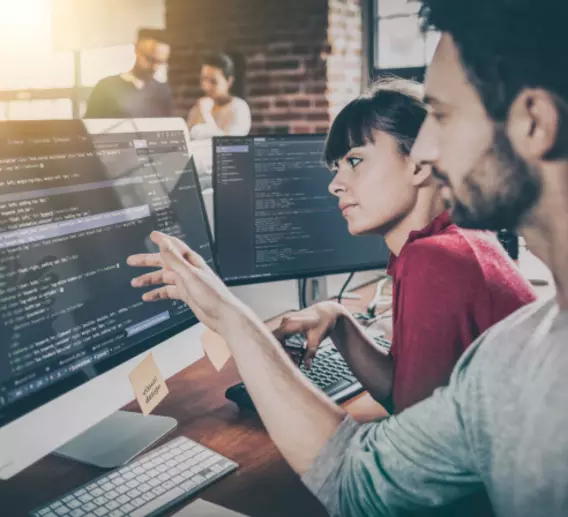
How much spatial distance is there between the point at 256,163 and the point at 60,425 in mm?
774

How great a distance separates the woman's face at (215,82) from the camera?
4.19 meters

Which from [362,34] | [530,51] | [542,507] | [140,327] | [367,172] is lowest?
[542,507]

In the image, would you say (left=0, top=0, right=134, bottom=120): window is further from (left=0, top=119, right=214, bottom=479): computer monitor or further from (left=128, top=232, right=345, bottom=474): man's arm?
(left=128, top=232, right=345, bottom=474): man's arm

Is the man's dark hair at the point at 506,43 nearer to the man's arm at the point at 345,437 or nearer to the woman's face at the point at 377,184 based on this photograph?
the man's arm at the point at 345,437

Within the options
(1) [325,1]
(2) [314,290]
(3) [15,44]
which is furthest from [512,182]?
(3) [15,44]

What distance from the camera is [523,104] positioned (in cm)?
69

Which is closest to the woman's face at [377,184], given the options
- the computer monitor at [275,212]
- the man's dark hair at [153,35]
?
the computer monitor at [275,212]

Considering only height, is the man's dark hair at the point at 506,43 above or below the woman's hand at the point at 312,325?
above

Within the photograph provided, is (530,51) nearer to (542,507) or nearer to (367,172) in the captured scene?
(542,507)

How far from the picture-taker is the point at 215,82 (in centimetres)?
422

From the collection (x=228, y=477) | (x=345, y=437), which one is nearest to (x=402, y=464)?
(x=345, y=437)

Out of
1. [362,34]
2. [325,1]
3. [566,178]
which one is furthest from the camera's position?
[362,34]

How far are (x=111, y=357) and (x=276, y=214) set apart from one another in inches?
25.2

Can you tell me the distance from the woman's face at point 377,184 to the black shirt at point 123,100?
2686 millimetres
